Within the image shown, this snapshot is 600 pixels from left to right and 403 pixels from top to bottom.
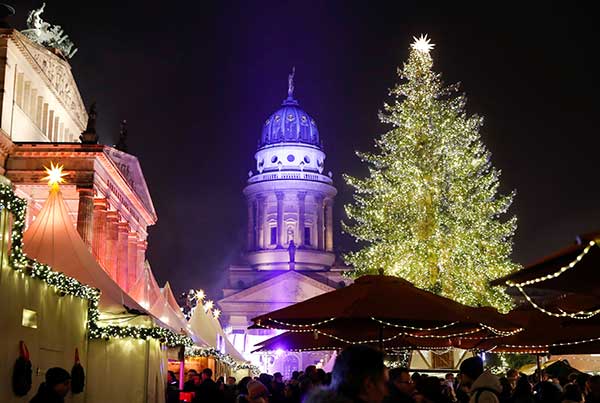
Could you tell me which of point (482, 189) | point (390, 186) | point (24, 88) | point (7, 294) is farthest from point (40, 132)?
point (7, 294)

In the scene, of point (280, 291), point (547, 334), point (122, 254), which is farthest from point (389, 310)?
point (280, 291)

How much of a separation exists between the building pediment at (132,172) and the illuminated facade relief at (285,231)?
123ft

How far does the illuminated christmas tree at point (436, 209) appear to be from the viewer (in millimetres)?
29234

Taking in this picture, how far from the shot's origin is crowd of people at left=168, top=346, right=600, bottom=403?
13.9 ft

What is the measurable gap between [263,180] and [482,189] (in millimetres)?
63220

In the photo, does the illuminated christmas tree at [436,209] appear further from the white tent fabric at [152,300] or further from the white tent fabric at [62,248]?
the white tent fabric at [62,248]

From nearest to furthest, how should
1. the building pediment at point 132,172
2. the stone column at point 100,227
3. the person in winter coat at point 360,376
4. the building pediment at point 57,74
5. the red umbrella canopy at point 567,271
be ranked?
the person in winter coat at point 360,376, the red umbrella canopy at point 567,271, the building pediment at point 57,74, the stone column at point 100,227, the building pediment at point 132,172

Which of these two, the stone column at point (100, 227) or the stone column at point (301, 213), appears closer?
the stone column at point (100, 227)

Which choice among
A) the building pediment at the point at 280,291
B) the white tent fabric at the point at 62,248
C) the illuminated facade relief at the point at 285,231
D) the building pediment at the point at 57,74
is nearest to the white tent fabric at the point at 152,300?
the building pediment at the point at 57,74

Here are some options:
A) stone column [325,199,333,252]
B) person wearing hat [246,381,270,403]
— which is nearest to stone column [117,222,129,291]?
person wearing hat [246,381,270,403]

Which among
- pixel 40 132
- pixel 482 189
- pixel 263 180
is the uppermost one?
pixel 263 180

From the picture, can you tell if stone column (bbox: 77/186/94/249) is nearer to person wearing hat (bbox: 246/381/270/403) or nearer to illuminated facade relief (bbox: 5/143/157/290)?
illuminated facade relief (bbox: 5/143/157/290)

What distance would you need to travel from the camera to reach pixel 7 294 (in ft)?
37.6

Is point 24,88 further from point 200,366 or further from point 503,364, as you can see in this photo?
point 503,364
